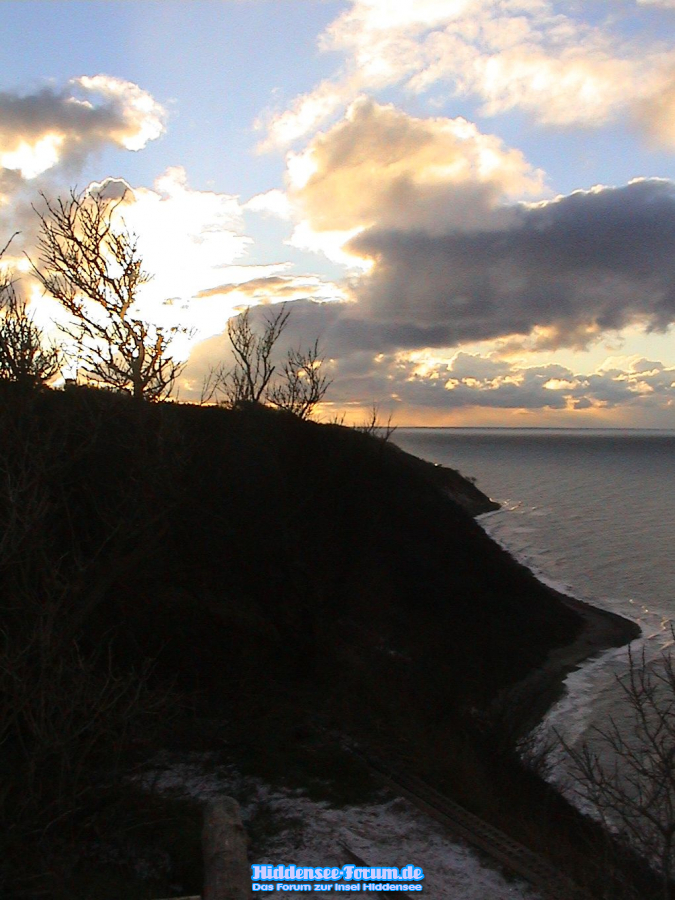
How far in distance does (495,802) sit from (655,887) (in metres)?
3.00

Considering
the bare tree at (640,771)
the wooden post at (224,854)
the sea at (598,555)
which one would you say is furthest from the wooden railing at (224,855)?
the sea at (598,555)

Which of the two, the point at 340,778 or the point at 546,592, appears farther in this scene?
the point at 546,592

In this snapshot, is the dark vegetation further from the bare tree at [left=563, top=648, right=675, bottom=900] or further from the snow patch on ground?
the bare tree at [left=563, top=648, right=675, bottom=900]

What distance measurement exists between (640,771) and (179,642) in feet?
32.8

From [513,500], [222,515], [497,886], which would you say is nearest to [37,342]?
[222,515]

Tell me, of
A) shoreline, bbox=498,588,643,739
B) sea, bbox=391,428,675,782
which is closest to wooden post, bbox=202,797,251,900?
sea, bbox=391,428,675,782

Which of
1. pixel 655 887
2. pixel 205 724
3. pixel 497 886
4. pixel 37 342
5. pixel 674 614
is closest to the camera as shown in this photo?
pixel 497 886

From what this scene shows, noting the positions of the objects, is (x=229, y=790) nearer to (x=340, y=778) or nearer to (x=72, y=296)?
(x=340, y=778)

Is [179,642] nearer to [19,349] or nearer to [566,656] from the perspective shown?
[19,349]

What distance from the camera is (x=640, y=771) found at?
22.8 ft

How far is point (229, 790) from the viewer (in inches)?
403

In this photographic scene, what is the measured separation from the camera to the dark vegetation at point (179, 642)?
7246 mm

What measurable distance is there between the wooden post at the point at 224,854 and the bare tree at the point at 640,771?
11.7 ft

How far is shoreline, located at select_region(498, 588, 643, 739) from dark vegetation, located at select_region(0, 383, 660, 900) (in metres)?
2.65
